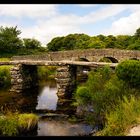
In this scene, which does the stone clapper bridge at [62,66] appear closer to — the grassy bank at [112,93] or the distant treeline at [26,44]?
the grassy bank at [112,93]

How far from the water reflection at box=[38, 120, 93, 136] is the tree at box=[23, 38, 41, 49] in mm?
30064

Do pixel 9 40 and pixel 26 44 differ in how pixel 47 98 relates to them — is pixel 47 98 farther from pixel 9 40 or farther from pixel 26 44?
pixel 26 44

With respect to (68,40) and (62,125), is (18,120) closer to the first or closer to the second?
(62,125)

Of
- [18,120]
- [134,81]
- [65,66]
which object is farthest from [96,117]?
[65,66]

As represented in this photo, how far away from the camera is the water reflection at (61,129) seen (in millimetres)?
11631

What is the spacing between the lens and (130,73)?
1150cm

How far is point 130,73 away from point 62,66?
30.2 feet

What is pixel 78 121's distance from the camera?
531 inches

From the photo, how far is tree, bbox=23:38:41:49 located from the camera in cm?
4278

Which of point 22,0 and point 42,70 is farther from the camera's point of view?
point 42,70

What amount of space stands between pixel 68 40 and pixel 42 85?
112 feet

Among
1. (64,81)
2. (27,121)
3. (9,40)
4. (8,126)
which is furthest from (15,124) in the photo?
(9,40)

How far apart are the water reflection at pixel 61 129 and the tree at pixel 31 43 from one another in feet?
98.6

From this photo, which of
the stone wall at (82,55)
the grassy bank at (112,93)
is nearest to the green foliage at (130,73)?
the grassy bank at (112,93)
